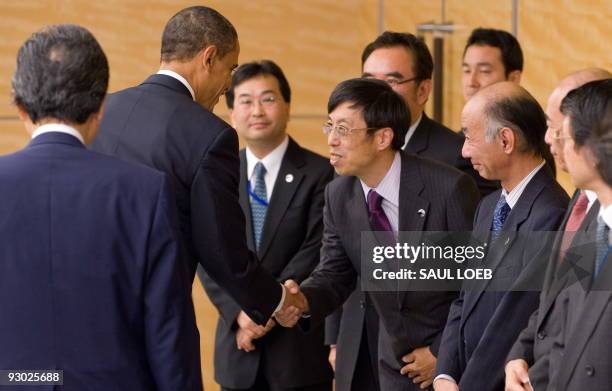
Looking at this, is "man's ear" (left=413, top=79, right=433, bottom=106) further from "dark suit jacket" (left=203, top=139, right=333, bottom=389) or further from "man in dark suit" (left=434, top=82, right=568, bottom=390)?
"man in dark suit" (left=434, top=82, right=568, bottom=390)

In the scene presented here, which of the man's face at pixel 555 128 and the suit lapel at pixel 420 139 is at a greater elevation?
the suit lapel at pixel 420 139

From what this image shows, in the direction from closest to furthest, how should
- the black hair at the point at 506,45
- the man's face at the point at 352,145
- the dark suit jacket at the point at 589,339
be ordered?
the dark suit jacket at the point at 589,339, the man's face at the point at 352,145, the black hair at the point at 506,45

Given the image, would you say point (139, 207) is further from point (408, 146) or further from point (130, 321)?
point (408, 146)

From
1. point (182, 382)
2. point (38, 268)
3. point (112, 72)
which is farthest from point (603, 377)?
point (112, 72)

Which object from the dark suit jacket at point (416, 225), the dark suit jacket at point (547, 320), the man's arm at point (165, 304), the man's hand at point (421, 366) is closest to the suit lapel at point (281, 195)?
the dark suit jacket at point (416, 225)

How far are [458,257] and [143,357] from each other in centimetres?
136

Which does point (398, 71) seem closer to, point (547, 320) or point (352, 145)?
point (352, 145)

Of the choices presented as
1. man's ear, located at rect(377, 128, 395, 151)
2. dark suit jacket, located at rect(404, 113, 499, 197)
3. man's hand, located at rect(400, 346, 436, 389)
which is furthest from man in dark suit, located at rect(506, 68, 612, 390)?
dark suit jacket, located at rect(404, 113, 499, 197)

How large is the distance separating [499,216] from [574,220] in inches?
13.5

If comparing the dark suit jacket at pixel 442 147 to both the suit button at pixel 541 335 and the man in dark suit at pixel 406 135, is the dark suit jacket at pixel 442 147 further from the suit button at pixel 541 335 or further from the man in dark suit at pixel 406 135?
the suit button at pixel 541 335

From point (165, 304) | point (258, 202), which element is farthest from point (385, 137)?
point (165, 304)

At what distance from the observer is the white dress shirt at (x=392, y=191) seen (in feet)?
11.7

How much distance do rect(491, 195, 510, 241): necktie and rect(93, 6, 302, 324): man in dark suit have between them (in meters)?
0.68

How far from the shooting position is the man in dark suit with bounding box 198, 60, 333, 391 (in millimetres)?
4344
